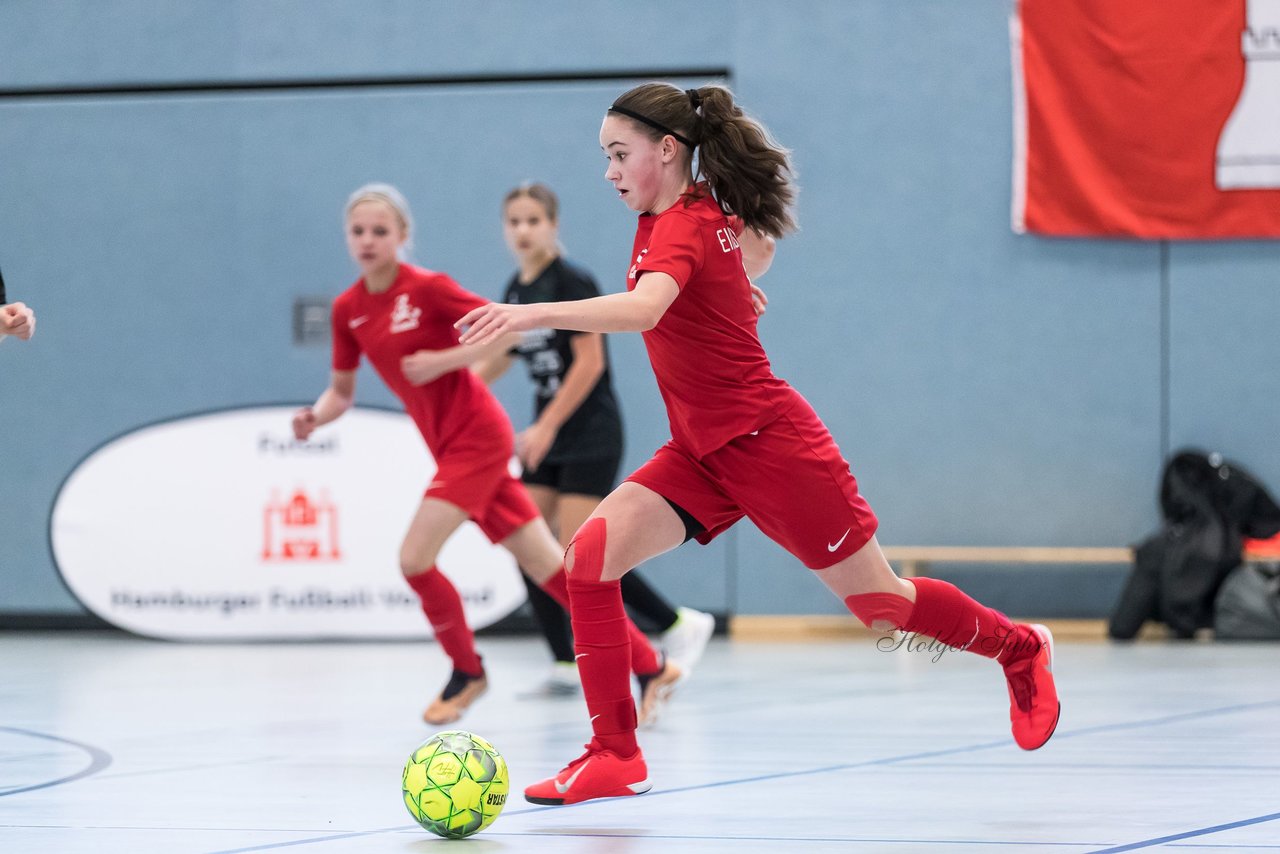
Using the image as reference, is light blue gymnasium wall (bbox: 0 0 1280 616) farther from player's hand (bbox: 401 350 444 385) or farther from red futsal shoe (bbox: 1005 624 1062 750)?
red futsal shoe (bbox: 1005 624 1062 750)

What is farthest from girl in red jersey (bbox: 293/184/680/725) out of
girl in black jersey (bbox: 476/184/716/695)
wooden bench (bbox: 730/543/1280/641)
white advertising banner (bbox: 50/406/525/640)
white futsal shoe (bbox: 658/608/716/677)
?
wooden bench (bbox: 730/543/1280/641)

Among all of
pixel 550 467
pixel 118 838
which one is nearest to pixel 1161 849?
pixel 118 838

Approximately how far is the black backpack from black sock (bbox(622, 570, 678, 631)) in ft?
11.1

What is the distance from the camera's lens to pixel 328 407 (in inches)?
211

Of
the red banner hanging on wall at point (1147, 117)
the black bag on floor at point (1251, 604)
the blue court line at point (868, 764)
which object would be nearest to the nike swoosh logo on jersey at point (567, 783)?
the blue court line at point (868, 764)

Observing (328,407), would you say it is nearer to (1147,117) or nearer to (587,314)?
(587,314)

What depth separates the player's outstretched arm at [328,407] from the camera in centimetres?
528

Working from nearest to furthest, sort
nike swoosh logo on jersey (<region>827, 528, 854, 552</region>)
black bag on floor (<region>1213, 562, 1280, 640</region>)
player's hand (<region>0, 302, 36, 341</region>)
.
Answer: nike swoosh logo on jersey (<region>827, 528, 854, 552</region>)
player's hand (<region>0, 302, 36, 341</region>)
black bag on floor (<region>1213, 562, 1280, 640</region>)

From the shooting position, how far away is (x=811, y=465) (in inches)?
137

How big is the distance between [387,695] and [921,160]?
180 inches

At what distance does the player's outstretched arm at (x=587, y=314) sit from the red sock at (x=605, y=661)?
642 millimetres

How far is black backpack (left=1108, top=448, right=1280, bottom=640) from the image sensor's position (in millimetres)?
8227

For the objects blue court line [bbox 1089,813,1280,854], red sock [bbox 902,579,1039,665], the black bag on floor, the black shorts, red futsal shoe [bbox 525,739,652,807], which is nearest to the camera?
blue court line [bbox 1089,813,1280,854]

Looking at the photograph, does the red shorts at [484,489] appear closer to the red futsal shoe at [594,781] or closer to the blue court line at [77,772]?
the blue court line at [77,772]
